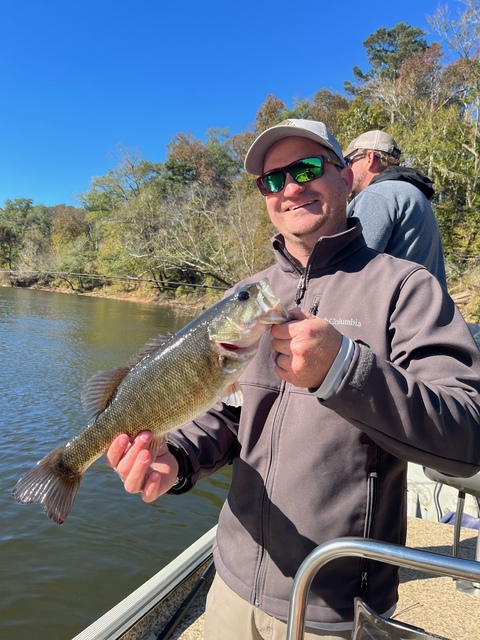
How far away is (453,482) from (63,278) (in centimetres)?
5094

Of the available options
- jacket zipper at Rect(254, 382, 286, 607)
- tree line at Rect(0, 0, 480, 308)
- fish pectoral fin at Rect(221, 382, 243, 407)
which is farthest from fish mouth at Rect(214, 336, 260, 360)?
tree line at Rect(0, 0, 480, 308)

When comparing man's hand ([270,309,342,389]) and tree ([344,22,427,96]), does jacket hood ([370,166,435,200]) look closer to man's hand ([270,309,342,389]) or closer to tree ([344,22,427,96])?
man's hand ([270,309,342,389])

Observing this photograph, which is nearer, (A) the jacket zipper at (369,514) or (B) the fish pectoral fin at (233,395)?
(A) the jacket zipper at (369,514)

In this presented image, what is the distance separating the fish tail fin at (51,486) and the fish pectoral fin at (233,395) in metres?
0.80

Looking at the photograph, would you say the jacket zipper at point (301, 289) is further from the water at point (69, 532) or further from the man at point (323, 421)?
the water at point (69, 532)

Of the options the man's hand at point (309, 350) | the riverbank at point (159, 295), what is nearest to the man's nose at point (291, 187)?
the man's hand at point (309, 350)

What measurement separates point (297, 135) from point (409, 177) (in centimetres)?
144

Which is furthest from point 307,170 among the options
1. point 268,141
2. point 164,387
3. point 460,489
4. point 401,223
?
point 460,489

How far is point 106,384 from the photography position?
2.12 metres

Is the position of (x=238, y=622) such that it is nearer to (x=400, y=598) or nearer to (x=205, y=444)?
(x=205, y=444)

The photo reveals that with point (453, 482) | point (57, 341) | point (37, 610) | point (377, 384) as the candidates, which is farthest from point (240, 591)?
point (57, 341)

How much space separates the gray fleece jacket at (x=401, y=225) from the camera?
293 cm

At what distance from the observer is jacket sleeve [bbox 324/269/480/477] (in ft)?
4.55

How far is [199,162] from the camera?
155 ft
